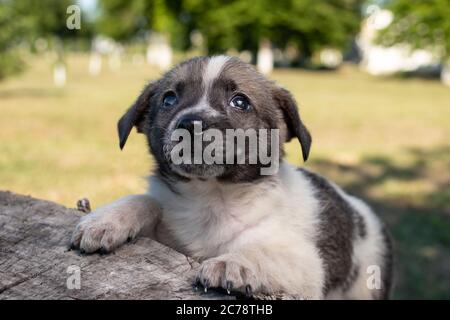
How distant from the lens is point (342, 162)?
1173 centimetres

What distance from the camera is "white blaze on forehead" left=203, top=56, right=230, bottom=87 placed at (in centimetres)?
388

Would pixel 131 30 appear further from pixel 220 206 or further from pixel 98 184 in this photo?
pixel 220 206

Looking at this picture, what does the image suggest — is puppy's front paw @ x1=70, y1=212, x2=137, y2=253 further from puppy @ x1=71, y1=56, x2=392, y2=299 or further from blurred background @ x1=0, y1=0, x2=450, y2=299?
blurred background @ x1=0, y1=0, x2=450, y2=299

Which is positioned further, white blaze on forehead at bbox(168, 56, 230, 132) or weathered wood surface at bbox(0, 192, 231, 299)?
white blaze on forehead at bbox(168, 56, 230, 132)

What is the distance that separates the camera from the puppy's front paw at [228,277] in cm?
292

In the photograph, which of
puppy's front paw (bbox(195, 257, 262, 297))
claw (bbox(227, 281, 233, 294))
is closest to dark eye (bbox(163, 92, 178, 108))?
puppy's front paw (bbox(195, 257, 262, 297))

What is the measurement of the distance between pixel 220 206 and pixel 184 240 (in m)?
0.33

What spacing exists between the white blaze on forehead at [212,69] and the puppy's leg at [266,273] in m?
1.18

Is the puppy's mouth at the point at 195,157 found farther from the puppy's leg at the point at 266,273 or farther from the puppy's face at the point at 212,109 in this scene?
the puppy's leg at the point at 266,273

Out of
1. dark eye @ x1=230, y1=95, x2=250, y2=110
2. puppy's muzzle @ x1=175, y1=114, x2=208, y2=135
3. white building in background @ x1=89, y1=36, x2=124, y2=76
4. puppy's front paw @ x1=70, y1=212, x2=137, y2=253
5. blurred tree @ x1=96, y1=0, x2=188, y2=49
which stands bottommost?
puppy's front paw @ x1=70, y1=212, x2=137, y2=253

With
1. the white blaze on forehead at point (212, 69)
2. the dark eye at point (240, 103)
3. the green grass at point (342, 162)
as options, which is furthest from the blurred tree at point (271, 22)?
the dark eye at point (240, 103)

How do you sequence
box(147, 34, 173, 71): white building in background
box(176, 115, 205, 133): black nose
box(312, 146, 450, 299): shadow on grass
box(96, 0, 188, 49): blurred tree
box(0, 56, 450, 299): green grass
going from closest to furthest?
box(176, 115, 205, 133): black nose < box(312, 146, 450, 299): shadow on grass < box(0, 56, 450, 299): green grass < box(96, 0, 188, 49): blurred tree < box(147, 34, 173, 71): white building in background

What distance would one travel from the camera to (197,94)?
12.6 ft

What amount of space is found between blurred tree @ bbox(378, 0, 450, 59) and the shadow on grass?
9572mm
